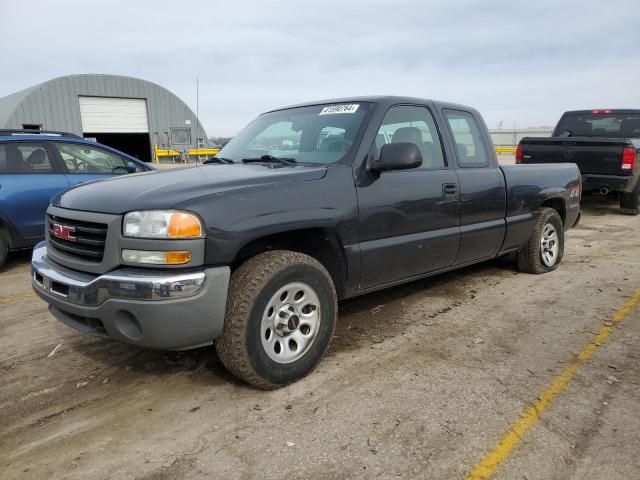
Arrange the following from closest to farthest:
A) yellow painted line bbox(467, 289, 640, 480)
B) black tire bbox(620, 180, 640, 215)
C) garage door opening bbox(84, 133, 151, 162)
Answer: yellow painted line bbox(467, 289, 640, 480) → black tire bbox(620, 180, 640, 215) → garage door opening bbox(84, 133, 151, 162)

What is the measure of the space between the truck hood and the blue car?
3.18m

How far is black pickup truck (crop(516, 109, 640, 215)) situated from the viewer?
8766mm

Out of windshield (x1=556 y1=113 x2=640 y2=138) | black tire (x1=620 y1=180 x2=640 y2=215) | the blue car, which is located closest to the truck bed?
black tire (x1=620 y1=180 x2=640 y2=215)

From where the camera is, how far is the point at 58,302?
9.26 ft

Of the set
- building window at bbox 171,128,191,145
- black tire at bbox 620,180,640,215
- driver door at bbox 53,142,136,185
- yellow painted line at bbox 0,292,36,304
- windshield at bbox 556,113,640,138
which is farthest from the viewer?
building window at bbox 171,128,191,145

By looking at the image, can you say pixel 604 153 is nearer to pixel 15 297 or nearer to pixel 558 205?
pixel 558 205

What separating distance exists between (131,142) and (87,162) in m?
25.7

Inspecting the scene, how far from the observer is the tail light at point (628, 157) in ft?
28.4

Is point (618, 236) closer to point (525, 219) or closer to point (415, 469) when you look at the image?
point (525, 219)

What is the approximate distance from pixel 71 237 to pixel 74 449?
3.80 ft

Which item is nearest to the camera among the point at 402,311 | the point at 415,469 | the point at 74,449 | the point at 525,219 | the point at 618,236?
the point at 415,469

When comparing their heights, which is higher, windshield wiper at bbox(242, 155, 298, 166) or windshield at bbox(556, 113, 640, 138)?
windshield at bbox(556, 113, 640, 138)

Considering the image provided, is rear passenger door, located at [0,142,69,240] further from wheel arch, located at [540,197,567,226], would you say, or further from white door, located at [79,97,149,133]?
white door, located at [79,97,149,133]

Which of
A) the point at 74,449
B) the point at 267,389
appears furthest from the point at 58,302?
the point at 267,389
